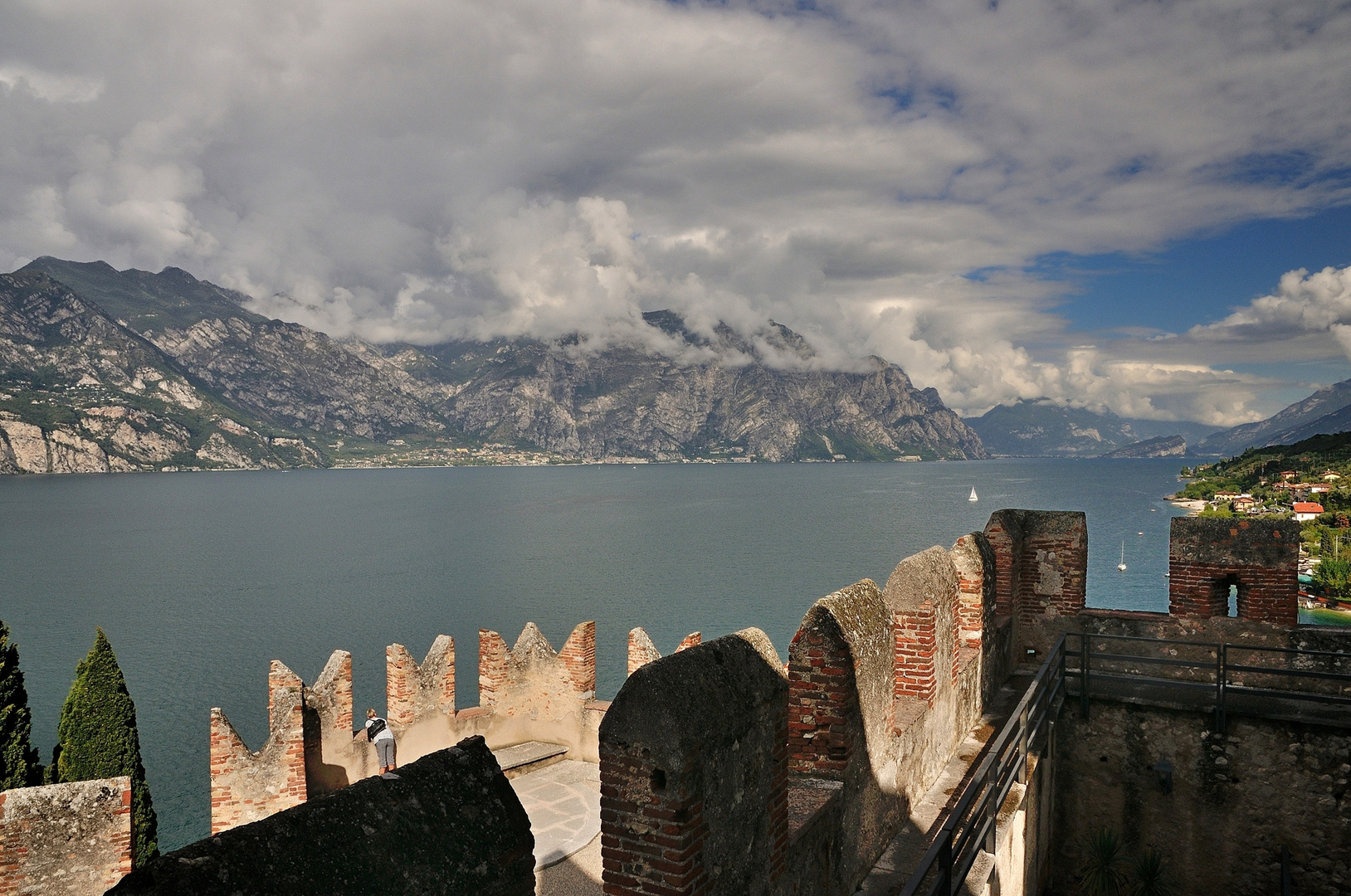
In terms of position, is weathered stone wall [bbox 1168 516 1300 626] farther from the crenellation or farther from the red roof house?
the red roof house

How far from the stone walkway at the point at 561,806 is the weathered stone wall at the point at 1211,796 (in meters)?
6.84

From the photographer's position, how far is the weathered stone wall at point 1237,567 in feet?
35.3

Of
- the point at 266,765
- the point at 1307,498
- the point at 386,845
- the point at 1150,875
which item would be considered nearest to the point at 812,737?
the point at 386,845

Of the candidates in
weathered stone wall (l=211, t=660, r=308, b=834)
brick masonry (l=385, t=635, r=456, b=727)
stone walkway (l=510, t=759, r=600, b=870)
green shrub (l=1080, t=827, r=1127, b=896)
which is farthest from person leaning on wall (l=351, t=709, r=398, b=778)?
green shrub (l=1080, t=827, r=1127, b=896)

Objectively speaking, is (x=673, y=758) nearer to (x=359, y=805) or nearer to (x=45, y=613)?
(x=359, y=805)

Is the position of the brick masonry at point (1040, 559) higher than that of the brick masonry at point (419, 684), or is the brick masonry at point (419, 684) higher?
the brick masonry at point (1040, 559)

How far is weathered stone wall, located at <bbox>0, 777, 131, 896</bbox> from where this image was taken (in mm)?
8109

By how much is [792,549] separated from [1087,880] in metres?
74.7

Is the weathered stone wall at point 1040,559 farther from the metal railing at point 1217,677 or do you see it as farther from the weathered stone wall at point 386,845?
the weathered stone wall at point 386,845

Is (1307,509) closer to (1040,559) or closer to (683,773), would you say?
(1040,559)

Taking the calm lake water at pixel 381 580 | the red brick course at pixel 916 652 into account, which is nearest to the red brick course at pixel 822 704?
→ the red brick course at pixel 916 652

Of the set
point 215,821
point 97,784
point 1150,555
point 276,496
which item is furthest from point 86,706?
point 276,496

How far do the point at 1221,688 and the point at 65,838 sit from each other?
1346 centimetres

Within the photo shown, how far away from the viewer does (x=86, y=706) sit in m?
16.5
